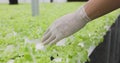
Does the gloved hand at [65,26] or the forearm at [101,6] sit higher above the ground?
the forearm at [101,6]

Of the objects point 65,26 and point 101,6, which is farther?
point 65,26

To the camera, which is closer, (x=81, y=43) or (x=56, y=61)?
(x=56, y=61)

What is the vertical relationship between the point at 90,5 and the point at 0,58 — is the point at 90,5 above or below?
above

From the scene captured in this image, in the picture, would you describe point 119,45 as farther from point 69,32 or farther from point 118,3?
point 118,3

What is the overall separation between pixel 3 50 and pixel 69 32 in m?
0.55

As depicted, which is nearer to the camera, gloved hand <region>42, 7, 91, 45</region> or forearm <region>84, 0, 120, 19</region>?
forearm <region>84, 0, 120, 19</region>

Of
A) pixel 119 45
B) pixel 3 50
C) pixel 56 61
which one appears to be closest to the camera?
pixel 56 61

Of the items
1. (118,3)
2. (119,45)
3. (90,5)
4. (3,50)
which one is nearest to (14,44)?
(3,50)

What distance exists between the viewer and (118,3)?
5.48 feet

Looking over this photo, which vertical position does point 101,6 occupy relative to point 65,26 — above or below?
above

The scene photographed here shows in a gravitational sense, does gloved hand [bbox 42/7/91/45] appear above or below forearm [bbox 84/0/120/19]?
below

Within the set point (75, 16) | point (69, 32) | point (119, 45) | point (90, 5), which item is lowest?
point (119, 45)

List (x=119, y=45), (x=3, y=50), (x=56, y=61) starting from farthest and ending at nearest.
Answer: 1. (x=119, y=45)
2. (x=3, y=50)
3. (x=56, y=61)

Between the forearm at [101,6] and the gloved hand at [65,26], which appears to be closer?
the forearm at [101,6]
